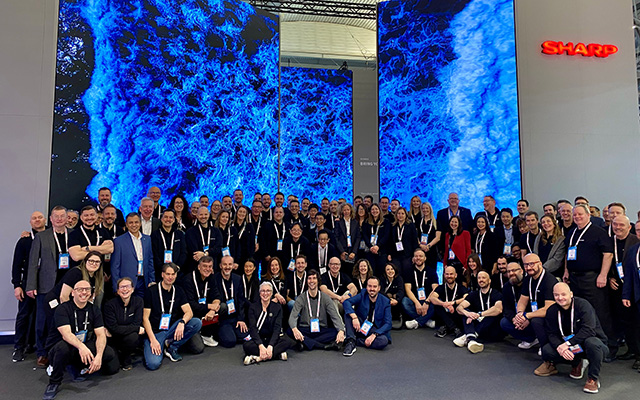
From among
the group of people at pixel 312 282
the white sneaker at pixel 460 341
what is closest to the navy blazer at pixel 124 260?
the group of people at pixel 312 282

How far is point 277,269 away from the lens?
559cm

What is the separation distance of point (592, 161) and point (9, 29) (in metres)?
9.24

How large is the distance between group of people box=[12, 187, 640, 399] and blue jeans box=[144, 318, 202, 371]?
0.02 meters

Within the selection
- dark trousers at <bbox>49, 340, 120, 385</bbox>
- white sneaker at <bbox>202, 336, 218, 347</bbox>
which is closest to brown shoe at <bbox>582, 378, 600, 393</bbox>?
white sneaker at <bbox>202, 336, 218, 347</bbox>

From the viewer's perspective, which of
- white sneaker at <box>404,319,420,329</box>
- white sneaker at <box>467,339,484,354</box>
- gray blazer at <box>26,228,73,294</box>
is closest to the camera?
gray blazer at <box>26,228,73,294</box>

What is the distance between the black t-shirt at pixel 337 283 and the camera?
5.78 m

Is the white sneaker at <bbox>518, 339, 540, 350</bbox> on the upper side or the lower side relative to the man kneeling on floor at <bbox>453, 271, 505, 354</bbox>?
lower

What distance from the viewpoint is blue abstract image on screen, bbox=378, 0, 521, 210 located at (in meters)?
7.90

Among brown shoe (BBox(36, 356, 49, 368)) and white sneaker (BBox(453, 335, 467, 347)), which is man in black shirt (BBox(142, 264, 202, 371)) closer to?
brown shoe (BBox(36, 356, 49, 368))

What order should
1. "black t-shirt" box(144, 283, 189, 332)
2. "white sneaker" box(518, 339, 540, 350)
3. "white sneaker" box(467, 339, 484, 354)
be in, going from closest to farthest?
1. "black t-shirt" box(144, 283, 189, 332)
2. "white sneaker" box(467, 339, 484, 354)
3. "white sneaker" box(518, 339, 540, 350)

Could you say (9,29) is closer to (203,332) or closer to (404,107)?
(203,332)

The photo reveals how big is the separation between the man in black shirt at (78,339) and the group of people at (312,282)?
0.04 feet

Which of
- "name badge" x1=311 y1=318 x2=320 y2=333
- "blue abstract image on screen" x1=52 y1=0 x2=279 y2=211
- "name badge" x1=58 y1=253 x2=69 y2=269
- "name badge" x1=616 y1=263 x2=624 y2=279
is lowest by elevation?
"name badge" x1=311 y1=318 x2=320 y2=333

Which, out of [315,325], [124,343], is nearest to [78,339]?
[124,343]
